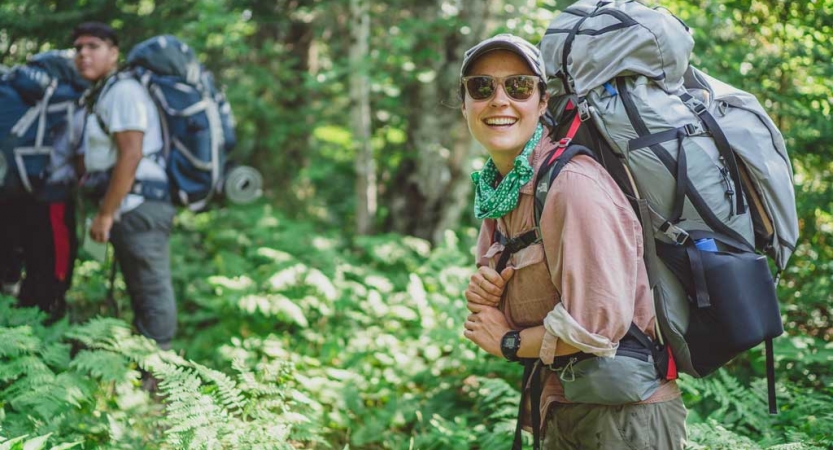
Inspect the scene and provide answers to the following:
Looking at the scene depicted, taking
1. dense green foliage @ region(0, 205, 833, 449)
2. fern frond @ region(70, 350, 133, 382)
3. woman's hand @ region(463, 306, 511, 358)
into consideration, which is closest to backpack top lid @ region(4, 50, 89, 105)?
dense green foliage @ region(0, 205, 833, 449)

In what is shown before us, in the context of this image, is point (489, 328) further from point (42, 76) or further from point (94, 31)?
point (42, 76)

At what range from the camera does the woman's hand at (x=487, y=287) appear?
2.43 meters

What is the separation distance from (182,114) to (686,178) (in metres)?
Answer: 4.17

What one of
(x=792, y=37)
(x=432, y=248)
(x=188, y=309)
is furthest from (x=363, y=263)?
(x=792, y=37)

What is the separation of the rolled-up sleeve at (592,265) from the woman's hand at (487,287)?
325 millimetres

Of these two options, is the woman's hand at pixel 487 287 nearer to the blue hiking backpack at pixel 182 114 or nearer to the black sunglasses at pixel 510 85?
the black sunglasses at pixel 510 85

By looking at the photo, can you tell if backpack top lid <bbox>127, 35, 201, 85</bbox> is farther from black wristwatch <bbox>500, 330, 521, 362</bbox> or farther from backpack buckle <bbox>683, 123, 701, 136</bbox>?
backpack buckle <bbox>683, 123, 701, 136</bbox>

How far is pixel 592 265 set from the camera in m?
2.07

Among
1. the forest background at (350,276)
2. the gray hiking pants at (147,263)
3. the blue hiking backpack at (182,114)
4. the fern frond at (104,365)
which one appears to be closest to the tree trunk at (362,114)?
the forest background at (350,276)

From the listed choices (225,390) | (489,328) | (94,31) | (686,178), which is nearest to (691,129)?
(686,178)

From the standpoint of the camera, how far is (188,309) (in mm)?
6938

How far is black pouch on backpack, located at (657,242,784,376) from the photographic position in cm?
222

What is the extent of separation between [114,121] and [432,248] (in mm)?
3832

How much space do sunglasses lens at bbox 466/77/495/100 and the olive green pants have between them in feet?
4.00
